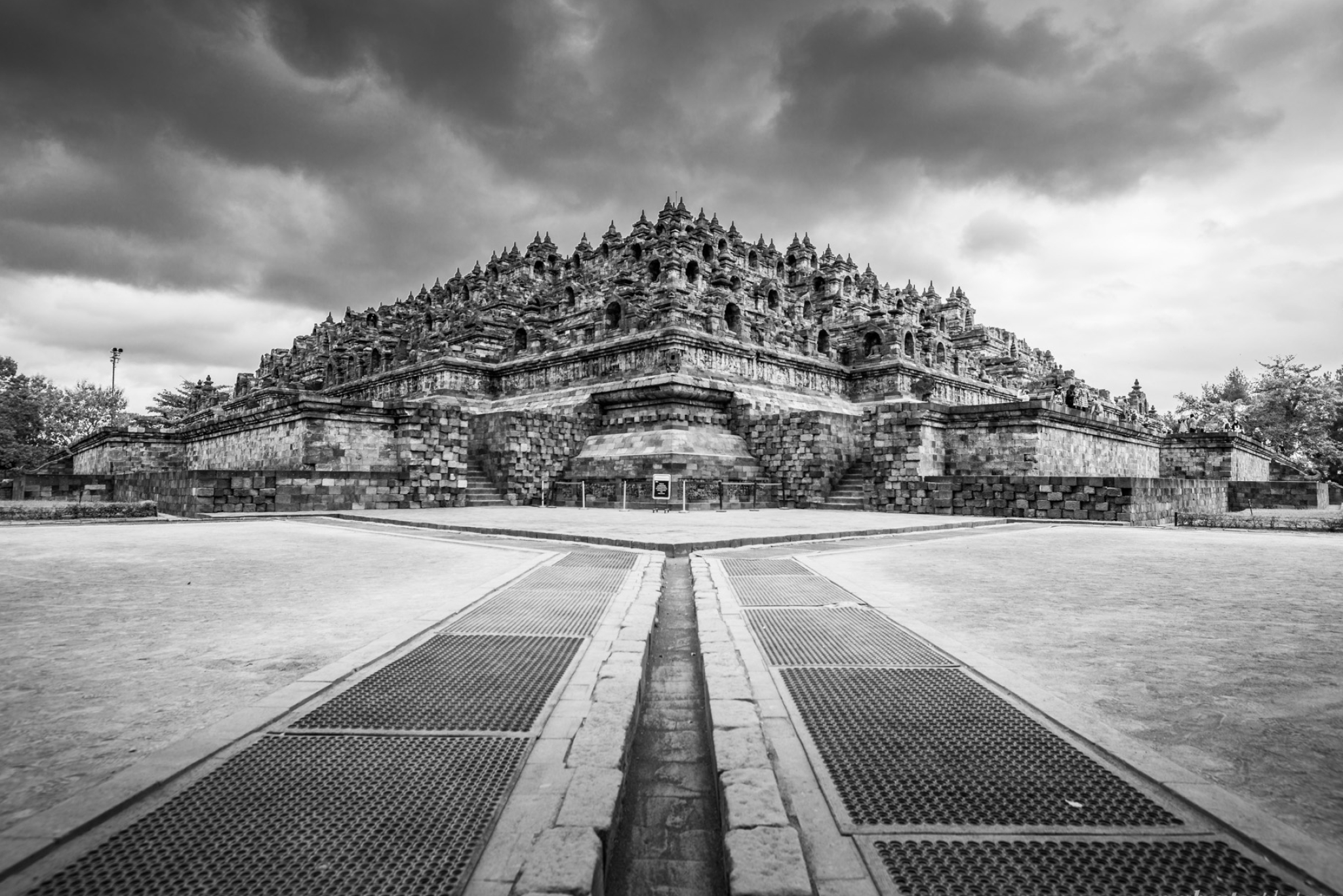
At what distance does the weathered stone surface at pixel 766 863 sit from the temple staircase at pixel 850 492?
59.2ft

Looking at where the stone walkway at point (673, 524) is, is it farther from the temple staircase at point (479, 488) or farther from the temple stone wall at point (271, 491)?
the temple staircase at point (479, 488)

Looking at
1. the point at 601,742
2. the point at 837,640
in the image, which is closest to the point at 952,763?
the point at 601,742

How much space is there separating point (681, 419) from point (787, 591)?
51.7 ft

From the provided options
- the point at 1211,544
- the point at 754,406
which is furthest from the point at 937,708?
the point at 754,406

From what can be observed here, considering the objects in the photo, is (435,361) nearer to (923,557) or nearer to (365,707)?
(923,557)

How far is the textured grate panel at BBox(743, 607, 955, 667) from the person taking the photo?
12.5ft

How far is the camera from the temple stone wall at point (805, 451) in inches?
808

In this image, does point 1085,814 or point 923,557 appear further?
point 923,557

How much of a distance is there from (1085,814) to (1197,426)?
3681cm

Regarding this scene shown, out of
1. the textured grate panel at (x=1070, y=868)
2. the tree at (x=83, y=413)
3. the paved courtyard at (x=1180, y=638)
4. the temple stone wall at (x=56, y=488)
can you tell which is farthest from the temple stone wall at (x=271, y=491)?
the tree at (x=83, y=413)

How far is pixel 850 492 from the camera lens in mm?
20359

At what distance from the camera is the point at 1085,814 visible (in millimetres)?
2086

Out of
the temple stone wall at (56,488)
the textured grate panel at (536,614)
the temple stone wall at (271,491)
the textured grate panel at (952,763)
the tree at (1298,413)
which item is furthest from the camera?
the tree at (1298,413)

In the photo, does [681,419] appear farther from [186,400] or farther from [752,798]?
[186,400]
